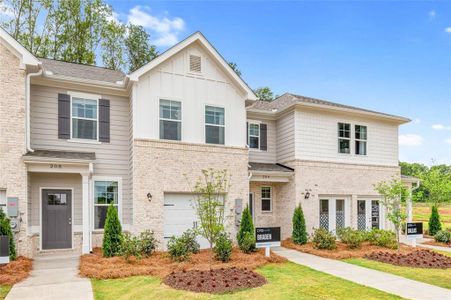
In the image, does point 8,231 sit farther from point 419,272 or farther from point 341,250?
point 419,272

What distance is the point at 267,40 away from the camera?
19719mm

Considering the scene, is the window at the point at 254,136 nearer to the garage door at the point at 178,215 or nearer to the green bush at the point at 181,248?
the garage door at the point at 178,215

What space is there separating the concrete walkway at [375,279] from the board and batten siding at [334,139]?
5.55 m

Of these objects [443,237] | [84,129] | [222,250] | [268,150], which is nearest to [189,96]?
[84,129]

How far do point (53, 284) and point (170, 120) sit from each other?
7.02 meters

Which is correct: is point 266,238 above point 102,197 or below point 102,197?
below

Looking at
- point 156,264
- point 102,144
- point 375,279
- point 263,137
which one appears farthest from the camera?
point 263,137

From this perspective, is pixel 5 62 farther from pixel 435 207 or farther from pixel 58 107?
pixel 435 207

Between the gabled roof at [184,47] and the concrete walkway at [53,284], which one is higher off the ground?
the gabled roof at [184,47]

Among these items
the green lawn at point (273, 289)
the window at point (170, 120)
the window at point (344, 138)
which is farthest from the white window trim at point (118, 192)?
the window at point (344, 138)

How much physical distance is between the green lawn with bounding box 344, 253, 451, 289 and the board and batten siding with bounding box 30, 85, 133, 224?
8777 millimetres

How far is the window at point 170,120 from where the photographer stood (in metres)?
13.3

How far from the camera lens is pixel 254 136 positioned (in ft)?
56.1

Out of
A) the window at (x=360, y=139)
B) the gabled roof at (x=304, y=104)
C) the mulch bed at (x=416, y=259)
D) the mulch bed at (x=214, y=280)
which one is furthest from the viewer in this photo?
the window at (x=360, y=139)
